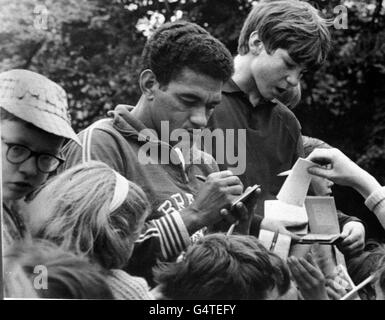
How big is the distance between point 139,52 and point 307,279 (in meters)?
1.04

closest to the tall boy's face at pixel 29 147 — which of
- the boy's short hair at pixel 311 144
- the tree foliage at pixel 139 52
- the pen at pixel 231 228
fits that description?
the tree foliage at pixel 139 52

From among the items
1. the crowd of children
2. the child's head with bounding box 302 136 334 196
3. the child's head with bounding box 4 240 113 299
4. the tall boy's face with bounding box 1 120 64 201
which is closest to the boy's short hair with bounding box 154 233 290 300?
the crowd of children

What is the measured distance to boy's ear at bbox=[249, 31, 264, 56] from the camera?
9.73ft

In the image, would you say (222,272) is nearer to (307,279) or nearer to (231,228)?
(231,228)

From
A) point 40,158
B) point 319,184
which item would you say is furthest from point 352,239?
point 40,158

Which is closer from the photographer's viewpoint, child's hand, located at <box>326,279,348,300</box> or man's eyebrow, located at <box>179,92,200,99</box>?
man's eyebrow, located at <box>179,92,200,99</box>

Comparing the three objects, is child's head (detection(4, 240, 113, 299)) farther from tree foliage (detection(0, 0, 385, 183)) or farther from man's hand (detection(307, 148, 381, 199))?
man's hand (detection(307, 148, 381, 199))

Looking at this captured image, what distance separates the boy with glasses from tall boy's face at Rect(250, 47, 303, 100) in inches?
28.1

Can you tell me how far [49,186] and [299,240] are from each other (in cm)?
94

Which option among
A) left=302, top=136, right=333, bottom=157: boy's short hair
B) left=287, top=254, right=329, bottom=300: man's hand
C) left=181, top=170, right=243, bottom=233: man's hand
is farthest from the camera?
left=302, top=136, right=333, bottom=157: boy's short hair

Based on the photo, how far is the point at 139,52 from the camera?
2.97 meters

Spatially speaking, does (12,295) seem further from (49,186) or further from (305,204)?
(305,204)
